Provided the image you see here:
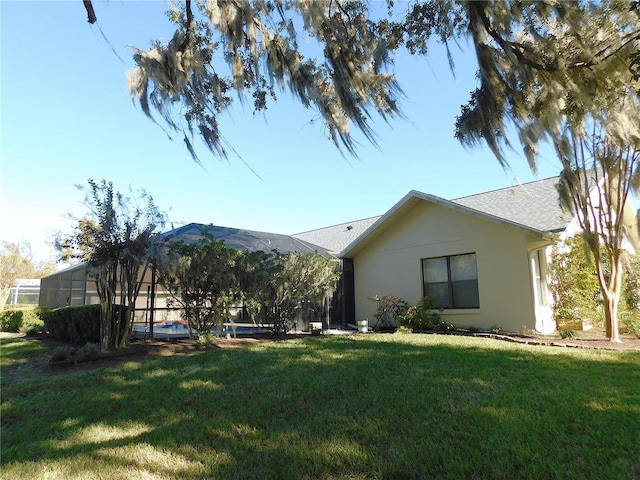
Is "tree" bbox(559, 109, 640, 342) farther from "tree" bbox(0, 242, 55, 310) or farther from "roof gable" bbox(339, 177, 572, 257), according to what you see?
"tree" bbox(0, 242, 55, 310)

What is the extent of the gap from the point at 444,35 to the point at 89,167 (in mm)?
7411

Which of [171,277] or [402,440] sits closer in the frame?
[402,440]

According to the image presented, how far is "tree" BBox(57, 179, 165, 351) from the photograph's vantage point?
24.4 ft

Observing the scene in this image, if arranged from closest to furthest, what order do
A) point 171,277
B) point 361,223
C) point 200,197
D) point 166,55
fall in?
point 166,55
point 171,277
point 200,197
point 361,223

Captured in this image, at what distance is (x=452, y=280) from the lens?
1202 cm

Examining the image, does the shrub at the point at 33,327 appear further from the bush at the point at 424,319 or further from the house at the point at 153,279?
the bush at the point at 424,319

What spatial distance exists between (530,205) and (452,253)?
2791 mm

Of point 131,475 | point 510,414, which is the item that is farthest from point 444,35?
point 131,475

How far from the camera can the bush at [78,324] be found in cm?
857

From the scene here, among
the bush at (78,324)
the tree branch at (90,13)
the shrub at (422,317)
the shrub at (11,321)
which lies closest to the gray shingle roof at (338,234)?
the shrub at (422,317)

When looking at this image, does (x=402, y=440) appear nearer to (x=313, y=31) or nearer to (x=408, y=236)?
(x=313, y=31)

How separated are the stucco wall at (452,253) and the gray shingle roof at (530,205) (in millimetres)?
718

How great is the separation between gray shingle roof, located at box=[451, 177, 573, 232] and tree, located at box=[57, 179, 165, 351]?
28.0ft

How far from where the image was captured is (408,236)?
520 inches
